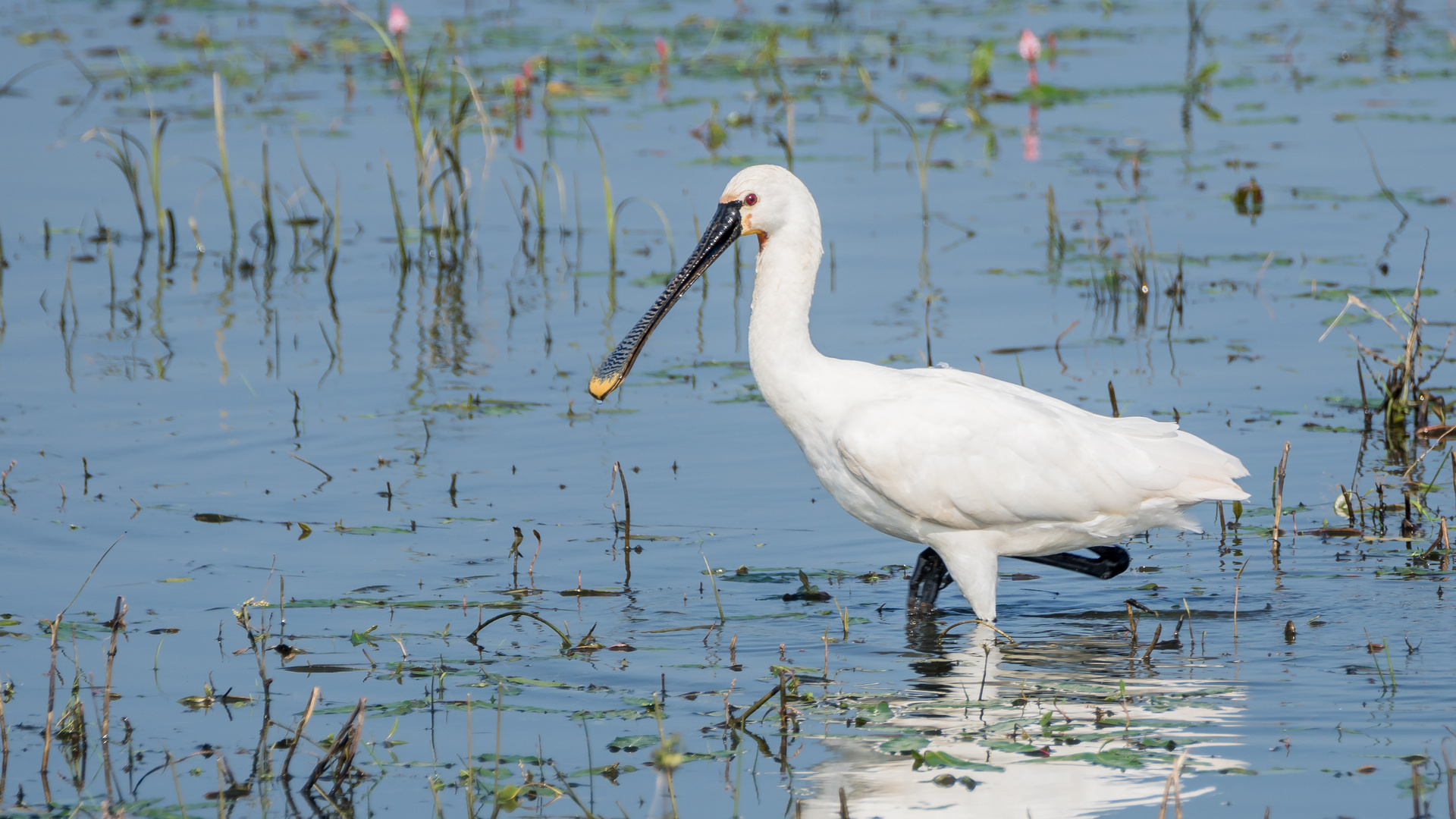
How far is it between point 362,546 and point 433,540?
0.98ft

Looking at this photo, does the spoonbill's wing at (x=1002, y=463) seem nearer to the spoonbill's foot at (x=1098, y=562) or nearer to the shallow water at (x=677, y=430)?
the spoonbill's foot at (x=1098, y=562)

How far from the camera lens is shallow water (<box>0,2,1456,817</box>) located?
5203mm

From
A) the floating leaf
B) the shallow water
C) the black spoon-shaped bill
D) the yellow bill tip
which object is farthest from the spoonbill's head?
the floating leaf

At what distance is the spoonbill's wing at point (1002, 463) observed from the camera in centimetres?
625

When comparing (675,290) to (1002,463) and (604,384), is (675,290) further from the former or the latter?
(1002,463)

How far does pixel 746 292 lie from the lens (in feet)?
38.0

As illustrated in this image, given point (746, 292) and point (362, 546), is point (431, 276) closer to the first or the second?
point (746, 292)

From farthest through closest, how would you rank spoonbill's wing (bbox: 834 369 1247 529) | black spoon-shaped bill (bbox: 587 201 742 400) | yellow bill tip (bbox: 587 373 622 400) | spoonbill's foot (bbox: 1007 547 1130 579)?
yellow bill tip (bbox: 587 373 622 400)
spoonbill's foot (bbox: 1007 547 1130 579)
black spoon-shaped bill (bbox: 587 201 742 400)
spoonbill's wing (bbox: 834 369 1247 529)

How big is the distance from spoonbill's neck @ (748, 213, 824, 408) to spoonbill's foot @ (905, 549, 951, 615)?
935 millimetres

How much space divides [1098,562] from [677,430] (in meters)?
2.75

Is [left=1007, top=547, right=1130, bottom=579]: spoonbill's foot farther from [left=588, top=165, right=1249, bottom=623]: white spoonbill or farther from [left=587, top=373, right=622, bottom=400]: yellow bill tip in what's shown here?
[left=587, top=373, right=622, bottom=400]: yellow bill tip

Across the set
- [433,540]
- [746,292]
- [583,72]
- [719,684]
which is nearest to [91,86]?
[583,72]

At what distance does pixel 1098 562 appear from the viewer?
6883 millimetres

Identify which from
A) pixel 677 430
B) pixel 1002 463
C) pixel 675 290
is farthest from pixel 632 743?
pixel 677 430
